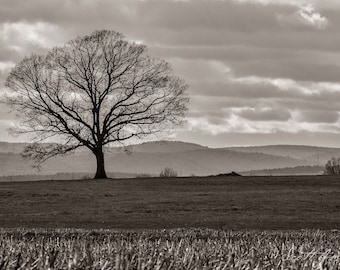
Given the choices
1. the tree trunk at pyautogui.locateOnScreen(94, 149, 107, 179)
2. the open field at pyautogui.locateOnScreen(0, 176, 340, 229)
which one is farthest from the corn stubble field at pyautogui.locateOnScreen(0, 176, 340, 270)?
the tree trunk at pyautogui.locateOnScreen(94, 149, 107, 179)

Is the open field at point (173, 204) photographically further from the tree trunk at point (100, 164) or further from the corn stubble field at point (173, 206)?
the tree trunk at point (100, 164)

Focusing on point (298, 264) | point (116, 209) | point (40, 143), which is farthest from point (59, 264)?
point (40, 143)

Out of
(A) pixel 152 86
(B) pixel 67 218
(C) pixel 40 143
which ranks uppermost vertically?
(A) pixel 152 86

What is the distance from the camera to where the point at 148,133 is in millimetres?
67625

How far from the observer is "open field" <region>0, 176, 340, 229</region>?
1147 inches

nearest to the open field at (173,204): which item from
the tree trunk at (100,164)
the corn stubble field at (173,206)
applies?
the corn stubble field at (173,206)

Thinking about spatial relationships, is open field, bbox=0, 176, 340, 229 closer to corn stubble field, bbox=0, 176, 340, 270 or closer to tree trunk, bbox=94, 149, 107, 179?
corn stubble field, bbox=0, 176, 340, 270

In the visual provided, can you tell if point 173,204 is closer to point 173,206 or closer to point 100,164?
point 173,206

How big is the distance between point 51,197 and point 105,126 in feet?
74.3

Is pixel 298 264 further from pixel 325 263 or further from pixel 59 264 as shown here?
pixel 59 264

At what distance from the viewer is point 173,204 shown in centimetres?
3988

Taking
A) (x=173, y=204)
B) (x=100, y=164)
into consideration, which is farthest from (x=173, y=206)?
(x=100, y=164)

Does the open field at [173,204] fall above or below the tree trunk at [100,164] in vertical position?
below

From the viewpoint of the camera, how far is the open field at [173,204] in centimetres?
2914
